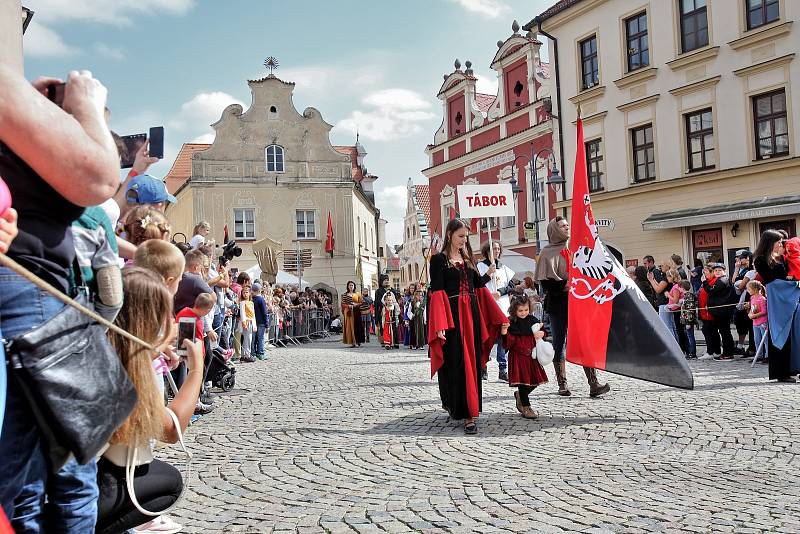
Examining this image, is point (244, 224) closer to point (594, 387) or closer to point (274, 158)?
point (274, 158)

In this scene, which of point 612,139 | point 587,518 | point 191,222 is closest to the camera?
point 587,518

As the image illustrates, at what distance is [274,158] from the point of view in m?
47.0

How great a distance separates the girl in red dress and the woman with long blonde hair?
463 cm

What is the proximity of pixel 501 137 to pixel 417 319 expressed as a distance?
17.8 m

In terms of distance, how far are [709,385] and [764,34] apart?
664 inches

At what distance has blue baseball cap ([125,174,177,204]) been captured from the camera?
5262 millimetres

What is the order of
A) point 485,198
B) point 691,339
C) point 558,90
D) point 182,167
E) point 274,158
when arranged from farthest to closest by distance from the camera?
point 182,167
point 274,158
point 558,90
point 485,198
point 691,339

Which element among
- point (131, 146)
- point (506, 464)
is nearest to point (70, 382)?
point (131, 146)

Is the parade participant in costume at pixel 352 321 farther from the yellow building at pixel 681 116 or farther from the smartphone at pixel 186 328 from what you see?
the smartphone at pixel 186 328

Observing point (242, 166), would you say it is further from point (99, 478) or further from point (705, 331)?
point (99, 478)

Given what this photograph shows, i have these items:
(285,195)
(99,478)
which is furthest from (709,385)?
(285,195)

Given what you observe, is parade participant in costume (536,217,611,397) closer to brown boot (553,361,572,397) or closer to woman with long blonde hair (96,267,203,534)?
brown boot (553,361,572,397)

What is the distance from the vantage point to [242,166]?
152 ft

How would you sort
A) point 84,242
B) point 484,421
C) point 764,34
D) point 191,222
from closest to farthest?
point 84,242, point 484,421, point 764,34, point 191,222
